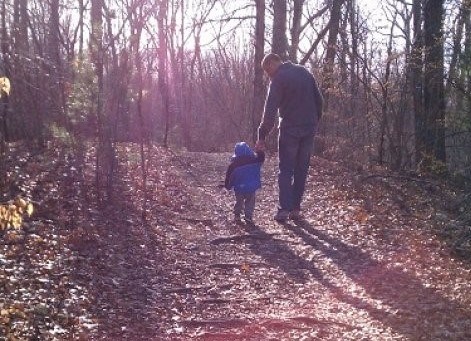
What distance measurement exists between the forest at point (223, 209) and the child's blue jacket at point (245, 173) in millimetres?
599

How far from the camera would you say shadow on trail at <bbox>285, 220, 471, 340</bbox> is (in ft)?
13.8

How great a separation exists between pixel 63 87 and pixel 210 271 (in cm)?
513

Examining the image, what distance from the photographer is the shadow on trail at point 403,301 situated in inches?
165

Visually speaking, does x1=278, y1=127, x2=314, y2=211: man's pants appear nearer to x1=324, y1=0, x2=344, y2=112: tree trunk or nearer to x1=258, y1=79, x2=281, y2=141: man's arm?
x1=258, y1=79, x2=281, y2=141: man's arm

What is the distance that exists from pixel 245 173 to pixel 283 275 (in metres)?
2.42

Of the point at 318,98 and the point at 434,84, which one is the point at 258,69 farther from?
the point at 318,98

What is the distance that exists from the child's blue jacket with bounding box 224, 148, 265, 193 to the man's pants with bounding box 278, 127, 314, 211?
18.1 inches

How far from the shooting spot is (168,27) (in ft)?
79.3

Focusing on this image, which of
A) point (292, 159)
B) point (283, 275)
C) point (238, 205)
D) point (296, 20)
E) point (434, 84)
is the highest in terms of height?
point (296, 20)

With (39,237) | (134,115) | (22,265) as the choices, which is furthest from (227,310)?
(134,115)

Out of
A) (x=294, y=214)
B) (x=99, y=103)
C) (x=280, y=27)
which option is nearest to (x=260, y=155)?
(x=294, y=214)

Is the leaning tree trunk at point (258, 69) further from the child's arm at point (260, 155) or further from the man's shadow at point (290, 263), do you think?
the man's shadow at point (290, 263)

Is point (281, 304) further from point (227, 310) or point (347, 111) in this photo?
point (347, 111)

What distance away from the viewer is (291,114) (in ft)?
24.2
